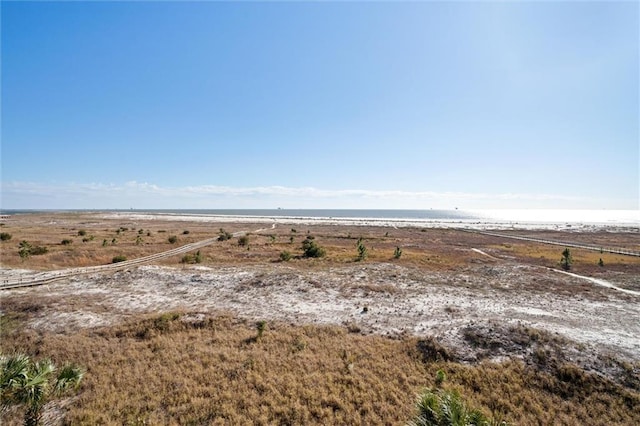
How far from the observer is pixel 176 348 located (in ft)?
50.2

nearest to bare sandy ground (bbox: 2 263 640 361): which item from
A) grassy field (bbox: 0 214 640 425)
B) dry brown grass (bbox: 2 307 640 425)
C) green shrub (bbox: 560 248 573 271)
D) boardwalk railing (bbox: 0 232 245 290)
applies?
grassy field (bbox: 0 214 640 425)

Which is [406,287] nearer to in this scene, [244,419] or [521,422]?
[521,422]

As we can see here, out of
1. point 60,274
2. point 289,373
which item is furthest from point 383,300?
point 60,274

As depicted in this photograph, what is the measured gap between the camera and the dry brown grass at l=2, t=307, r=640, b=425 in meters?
10.6

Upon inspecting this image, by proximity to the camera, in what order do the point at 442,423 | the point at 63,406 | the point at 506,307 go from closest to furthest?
the point at 442,423 < the point at 63,406 < the point at 506,307

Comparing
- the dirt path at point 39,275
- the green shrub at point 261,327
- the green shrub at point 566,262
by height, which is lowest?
the green shrub at point 261,327

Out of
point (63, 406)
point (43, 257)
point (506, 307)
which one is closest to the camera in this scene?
point (63, 406)

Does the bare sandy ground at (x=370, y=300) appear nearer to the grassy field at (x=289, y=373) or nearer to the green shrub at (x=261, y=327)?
the grassy field at (x=289, y=373)

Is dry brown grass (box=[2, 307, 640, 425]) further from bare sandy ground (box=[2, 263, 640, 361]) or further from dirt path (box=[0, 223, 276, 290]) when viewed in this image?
dirt path (box=[0, 223, 276, 290])

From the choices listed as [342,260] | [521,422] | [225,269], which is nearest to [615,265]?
[342,260]

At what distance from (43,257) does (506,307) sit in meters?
54.5

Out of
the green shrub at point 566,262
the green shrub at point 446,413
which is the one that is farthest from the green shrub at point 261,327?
the green shrub at point 566,262

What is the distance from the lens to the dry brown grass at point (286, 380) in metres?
10.6

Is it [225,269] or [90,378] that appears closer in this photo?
[90,378]
